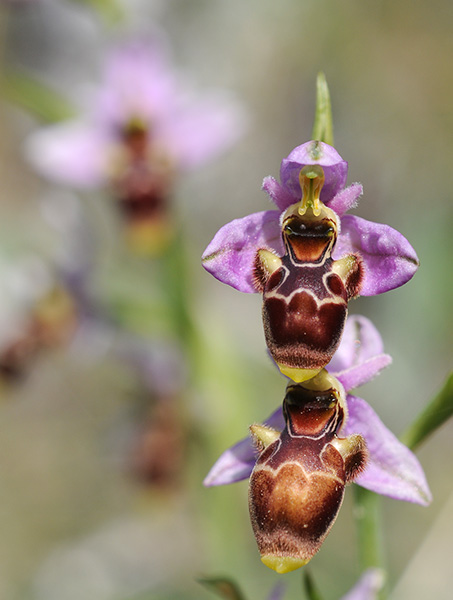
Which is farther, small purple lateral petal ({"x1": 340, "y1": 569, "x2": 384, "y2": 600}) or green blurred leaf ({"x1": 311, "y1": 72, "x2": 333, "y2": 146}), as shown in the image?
small purple lateral petal ({"x1": 340, "y1": 569, "x2": 384, "y2": 600})

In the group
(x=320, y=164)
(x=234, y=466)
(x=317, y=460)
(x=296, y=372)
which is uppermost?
(x=320, y=164)

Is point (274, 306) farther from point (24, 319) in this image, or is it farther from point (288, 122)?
point (288, 122)

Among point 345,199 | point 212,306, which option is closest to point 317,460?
point 345,199

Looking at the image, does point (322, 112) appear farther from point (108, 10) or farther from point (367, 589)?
point (108, 10)

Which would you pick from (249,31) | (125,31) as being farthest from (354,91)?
(125,31)

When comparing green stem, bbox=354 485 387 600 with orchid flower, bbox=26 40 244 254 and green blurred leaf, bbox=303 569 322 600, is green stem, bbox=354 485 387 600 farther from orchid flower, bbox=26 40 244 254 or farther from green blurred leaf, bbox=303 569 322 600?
orchid flower, bbox=26 40 244 254

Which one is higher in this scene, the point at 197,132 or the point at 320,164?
the point at 320,164

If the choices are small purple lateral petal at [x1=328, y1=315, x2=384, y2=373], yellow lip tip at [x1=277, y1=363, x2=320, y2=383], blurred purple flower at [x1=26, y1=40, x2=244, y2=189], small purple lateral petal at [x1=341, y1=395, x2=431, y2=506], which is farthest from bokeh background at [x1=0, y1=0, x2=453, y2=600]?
yellow lip tip at [x1=277, y1=363, x2=320, y2=383]
